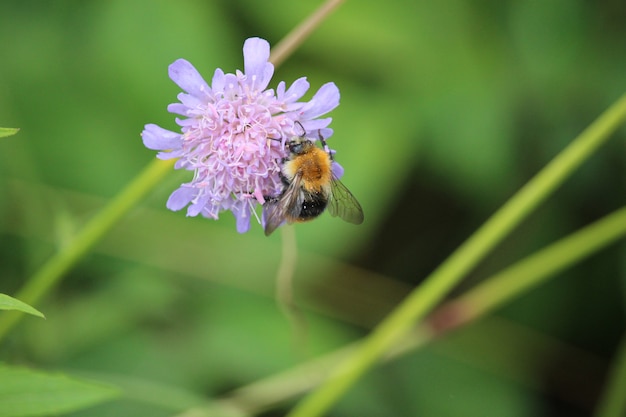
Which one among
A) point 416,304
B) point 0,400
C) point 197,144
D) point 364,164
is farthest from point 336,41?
point 0,400

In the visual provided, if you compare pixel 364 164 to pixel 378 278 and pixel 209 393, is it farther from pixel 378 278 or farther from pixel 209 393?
pixel 209 393

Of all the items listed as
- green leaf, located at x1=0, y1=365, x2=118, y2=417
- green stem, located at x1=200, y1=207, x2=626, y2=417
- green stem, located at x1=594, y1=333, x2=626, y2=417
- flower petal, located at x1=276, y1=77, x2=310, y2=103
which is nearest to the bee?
flower petal, located at x1=276, y1=77, x2=310, y2=103

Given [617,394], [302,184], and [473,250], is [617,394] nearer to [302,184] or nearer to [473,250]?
[473,250]

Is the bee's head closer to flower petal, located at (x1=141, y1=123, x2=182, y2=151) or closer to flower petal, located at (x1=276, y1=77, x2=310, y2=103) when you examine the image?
flower petal, located at (x1=276, y1=77, x2=310, y2=103)

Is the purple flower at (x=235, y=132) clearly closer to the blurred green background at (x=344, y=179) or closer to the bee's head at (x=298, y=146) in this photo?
the bee's head at (x=298, y=146)

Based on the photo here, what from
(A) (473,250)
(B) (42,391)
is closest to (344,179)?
(A) (473,250)

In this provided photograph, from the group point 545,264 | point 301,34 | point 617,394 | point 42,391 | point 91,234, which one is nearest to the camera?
point 42,391
